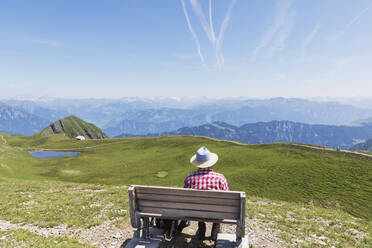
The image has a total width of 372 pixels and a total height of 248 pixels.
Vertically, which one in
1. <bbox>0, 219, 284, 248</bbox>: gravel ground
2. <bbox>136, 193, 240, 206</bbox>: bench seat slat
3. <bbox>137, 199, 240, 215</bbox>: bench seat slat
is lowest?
<bbox>0, 219, 284, 248</bbox>: gravel ground

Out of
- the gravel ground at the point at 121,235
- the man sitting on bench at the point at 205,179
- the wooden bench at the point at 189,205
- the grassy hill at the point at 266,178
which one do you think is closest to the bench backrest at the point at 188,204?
the wooden bench at the point at 189,205

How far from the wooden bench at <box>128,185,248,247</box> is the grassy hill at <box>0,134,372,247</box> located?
4.84m

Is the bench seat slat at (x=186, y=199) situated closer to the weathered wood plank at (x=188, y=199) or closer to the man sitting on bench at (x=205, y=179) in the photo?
the weathered wood plank at (x=188, y=199)

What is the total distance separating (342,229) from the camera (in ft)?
36.2

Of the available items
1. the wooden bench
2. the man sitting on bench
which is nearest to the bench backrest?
the wooden bench

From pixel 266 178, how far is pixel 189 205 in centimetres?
3111

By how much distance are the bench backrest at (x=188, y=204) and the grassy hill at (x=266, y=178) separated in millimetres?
4951

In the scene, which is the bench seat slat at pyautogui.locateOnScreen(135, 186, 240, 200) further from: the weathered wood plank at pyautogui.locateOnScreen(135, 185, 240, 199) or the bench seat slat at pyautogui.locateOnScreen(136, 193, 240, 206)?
the bench seat slat at pyautogui.locateOnScreen(136, 193, 240, 206)

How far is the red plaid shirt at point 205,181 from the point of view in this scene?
24.6ft

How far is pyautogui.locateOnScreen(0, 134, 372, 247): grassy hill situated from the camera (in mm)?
12531

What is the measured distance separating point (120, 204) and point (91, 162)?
54.7m

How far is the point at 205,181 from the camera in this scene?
7.55 meters

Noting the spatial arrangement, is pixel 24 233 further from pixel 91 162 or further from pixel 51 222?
pixel 91 162

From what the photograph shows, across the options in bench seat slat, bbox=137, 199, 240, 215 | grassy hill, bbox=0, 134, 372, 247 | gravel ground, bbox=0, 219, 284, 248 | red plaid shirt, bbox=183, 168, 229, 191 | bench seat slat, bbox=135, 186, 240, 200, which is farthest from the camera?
grassy hill, bbox=0, 134, 372, 247
